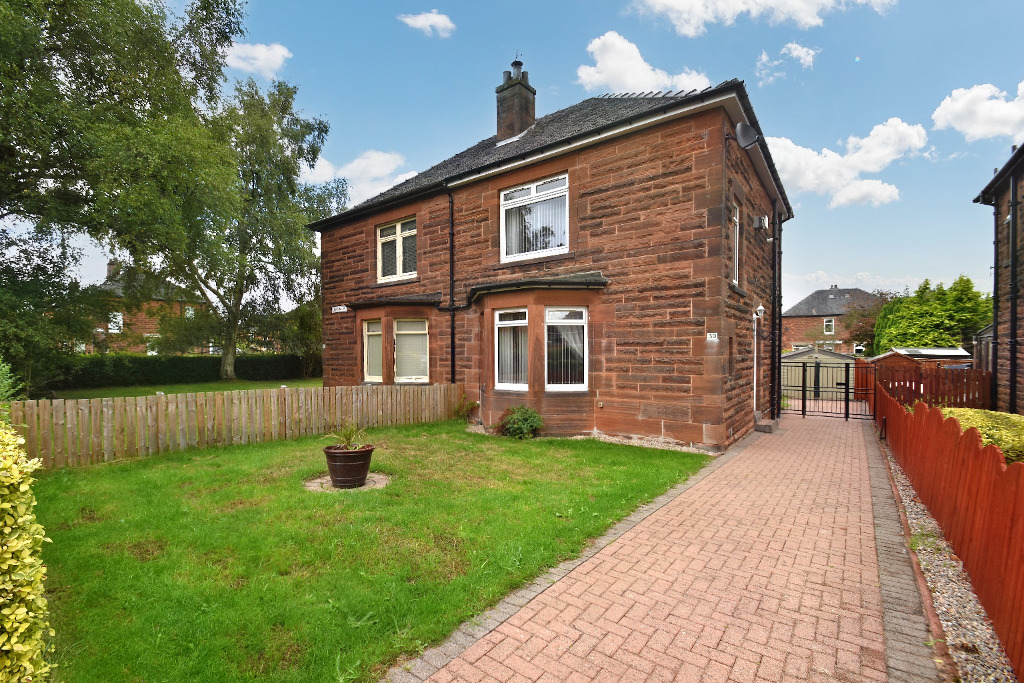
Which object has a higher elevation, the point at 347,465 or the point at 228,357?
the point at 228,357

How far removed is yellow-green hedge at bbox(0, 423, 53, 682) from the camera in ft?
6.28

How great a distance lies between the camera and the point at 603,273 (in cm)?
971

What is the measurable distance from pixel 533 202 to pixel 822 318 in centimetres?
5220

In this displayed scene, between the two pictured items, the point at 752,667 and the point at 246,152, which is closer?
the point at 752,667

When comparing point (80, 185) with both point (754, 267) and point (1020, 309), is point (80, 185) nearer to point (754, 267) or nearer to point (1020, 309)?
point (754, 267)

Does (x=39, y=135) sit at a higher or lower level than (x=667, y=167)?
higher

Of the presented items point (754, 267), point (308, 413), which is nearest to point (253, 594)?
point (308, 413)

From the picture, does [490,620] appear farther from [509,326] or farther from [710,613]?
[509,326]

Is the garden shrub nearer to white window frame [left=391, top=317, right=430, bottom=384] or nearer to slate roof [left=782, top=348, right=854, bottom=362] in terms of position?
white window frame [left=391, top=317, right=430, bottom=384]

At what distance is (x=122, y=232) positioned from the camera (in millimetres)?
13758

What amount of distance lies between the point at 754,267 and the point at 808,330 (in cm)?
4695

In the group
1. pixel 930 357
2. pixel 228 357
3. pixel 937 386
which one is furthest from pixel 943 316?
pixel 228 357

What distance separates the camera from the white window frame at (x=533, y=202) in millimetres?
10484

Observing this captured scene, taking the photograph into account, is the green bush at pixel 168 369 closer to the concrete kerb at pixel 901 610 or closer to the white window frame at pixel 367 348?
the white window frame at pixel 367 348
